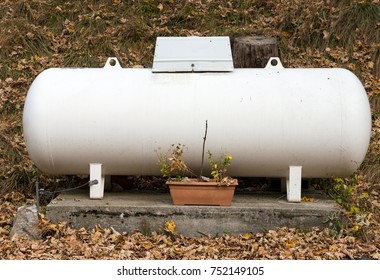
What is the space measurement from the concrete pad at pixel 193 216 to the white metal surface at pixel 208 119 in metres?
0.36

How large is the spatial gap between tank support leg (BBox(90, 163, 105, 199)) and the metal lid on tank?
37.9 inches

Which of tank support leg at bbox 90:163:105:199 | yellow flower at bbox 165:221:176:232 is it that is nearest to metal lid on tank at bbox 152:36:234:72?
tank support leg at bbox 90:163:105:199

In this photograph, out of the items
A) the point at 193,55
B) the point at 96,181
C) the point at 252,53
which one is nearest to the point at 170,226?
the point at 96,181

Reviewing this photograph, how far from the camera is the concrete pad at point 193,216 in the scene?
21.4ft

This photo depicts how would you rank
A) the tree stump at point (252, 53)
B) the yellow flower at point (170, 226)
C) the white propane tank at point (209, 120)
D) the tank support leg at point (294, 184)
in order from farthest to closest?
the tree stump at point (252, 53), the tank support leg at point (294, 184), the white propane tank at point (209, 120), the yellow flower at point (170, 226)

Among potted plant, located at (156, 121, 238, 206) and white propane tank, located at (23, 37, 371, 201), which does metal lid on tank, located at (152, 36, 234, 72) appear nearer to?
white propane tank, located at (23, 37, 371, 201)

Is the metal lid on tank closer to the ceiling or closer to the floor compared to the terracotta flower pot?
closer to the ceiling

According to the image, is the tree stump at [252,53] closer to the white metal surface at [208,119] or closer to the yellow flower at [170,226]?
the white metal surface at [208,119]

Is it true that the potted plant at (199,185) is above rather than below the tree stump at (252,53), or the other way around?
below

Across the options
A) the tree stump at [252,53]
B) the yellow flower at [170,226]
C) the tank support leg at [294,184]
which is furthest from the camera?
the tree stump at [252,53]

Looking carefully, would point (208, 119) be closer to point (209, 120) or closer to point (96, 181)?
point (209, 120)

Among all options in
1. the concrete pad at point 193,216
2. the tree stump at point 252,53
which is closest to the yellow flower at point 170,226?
the concrete pad at point 193,216

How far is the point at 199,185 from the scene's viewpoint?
21.5 ft

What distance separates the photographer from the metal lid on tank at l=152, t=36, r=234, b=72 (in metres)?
6.89
